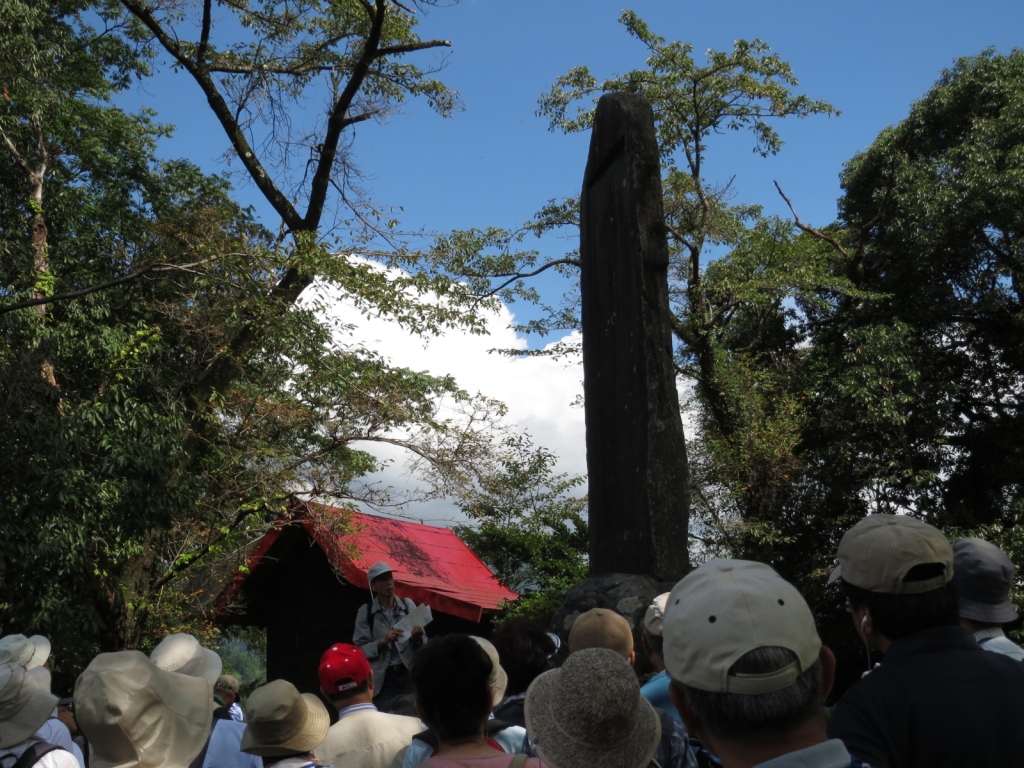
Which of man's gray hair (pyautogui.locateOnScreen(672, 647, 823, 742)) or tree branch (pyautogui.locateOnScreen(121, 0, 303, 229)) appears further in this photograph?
tree branch (pyautogui.locateOnScreen(121, 0, 303, 229))

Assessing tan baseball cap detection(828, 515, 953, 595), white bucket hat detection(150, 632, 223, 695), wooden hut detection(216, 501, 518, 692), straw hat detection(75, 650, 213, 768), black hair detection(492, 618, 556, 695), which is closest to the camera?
tan baseball cap detection(828, 515, 953, 595)

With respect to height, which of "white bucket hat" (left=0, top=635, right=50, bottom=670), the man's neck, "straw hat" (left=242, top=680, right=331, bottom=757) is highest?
"white bucket hat" (left=0, top=635, right=50, bottom=670)

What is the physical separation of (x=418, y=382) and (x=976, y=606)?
14267 millimetres

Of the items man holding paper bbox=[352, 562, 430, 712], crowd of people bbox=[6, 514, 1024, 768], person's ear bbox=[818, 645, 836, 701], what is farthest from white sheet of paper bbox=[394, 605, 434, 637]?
person's ear bbox=[818, 645, 836, 701]

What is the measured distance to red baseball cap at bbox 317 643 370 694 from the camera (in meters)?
3.43

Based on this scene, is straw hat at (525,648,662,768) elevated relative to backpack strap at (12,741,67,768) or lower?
elevated

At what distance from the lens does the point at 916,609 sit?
6.96 ft

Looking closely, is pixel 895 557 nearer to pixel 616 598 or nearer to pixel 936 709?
pixel 936 709

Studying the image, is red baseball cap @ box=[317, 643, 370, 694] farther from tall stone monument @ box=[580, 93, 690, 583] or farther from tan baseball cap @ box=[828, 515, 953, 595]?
tall stone monument @ box=[580, 93, 690, 583]

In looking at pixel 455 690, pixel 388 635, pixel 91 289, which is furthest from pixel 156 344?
pixel 455 690

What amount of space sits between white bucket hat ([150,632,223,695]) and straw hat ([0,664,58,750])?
1.58 feet

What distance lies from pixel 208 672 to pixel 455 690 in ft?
5.44

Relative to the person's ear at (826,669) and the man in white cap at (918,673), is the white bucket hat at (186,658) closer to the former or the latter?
the man in white cap at (918,673)

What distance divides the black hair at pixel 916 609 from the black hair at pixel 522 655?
152 centimetres
